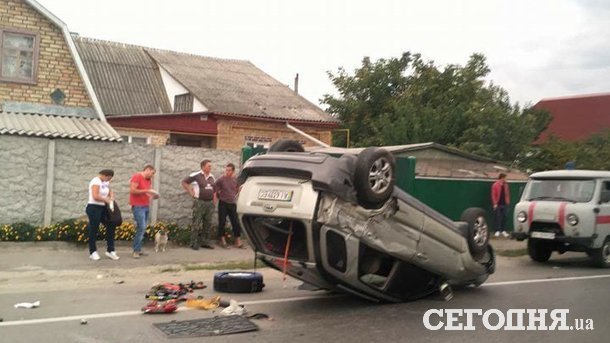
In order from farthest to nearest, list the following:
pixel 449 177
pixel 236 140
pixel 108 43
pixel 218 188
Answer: pixel 108 43
pixel 236 140
pixel 449 177
pixel 218 188

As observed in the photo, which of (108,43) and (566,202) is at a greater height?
(108,43)

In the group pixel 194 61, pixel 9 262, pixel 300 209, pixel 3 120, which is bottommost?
pixel 9 262

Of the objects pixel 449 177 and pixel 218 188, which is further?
pixel 449 177

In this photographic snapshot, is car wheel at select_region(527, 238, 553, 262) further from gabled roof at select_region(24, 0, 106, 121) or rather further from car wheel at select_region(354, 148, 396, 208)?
gabled roof at select_region(24, 0, 106, 121)

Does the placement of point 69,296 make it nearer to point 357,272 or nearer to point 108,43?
point 357,272

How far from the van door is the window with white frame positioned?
13.6 metres

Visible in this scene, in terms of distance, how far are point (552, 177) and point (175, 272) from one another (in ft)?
25.1

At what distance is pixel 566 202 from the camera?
12.2 m

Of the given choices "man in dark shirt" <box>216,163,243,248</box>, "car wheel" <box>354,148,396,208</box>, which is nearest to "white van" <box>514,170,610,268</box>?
"man in dark shirt" <box>216,163,243,248</box>

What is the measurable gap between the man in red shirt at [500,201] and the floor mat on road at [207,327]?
37.0 feet

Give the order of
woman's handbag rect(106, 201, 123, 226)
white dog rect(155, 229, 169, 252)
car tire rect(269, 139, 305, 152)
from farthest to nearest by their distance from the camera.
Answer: white dog rect(155, 229, 169, 252), woman's handbag rect(106, 201, 123, 226), car tire rect(269, 139, 305, 152)

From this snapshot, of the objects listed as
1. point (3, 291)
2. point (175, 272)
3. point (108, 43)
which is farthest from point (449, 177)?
point (108, 43)

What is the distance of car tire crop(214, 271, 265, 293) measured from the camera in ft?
28.2

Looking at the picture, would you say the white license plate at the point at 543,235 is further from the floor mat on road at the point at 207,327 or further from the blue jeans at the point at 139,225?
the blue jeans at the point at 139,225
